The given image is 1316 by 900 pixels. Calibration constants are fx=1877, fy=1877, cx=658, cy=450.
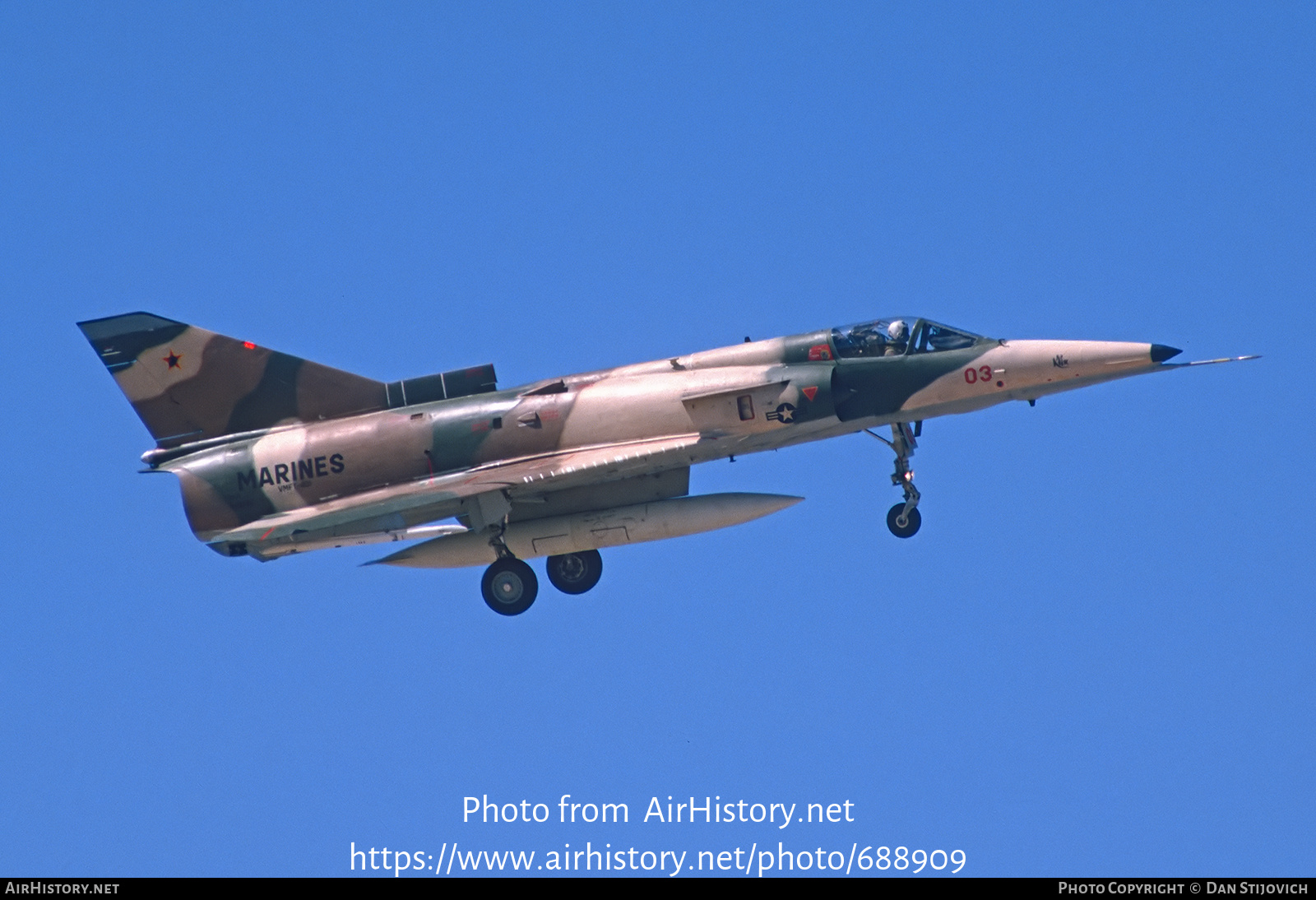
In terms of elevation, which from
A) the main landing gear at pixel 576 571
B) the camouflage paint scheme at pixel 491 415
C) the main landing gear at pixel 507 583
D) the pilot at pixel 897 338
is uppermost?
the pilot at pixel 897 338

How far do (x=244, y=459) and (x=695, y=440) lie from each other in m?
6.53

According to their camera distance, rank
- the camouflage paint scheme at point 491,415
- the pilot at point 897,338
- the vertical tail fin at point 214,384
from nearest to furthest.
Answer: the camouflage paint scheme at point 491,415 < the pilot at point 897,338 < the vertical tail fin at point 214,384

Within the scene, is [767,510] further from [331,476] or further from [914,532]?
[331,476]

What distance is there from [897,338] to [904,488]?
6.86ft

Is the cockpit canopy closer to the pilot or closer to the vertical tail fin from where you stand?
the pilot

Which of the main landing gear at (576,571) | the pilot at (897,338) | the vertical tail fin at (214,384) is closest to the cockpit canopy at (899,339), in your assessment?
the pilot at (897,338)

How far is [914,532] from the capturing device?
26.0 meters

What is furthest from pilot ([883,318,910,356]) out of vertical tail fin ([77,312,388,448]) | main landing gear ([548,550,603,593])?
vertical tail fin ([77,312,388,448])

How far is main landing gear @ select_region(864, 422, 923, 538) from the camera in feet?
85.3

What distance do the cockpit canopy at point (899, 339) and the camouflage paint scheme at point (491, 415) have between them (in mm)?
25

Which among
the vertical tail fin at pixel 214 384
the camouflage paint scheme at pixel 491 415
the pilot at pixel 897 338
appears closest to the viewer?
the camouflage paint scheme at pixel 491 415

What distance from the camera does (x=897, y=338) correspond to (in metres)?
25.7

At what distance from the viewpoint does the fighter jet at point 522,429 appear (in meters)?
25.4

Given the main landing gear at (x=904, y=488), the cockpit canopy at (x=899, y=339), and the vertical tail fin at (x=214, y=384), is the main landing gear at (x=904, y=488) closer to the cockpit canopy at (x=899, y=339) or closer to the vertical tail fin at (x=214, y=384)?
the cockpit canopy at (x=899, y=339)
